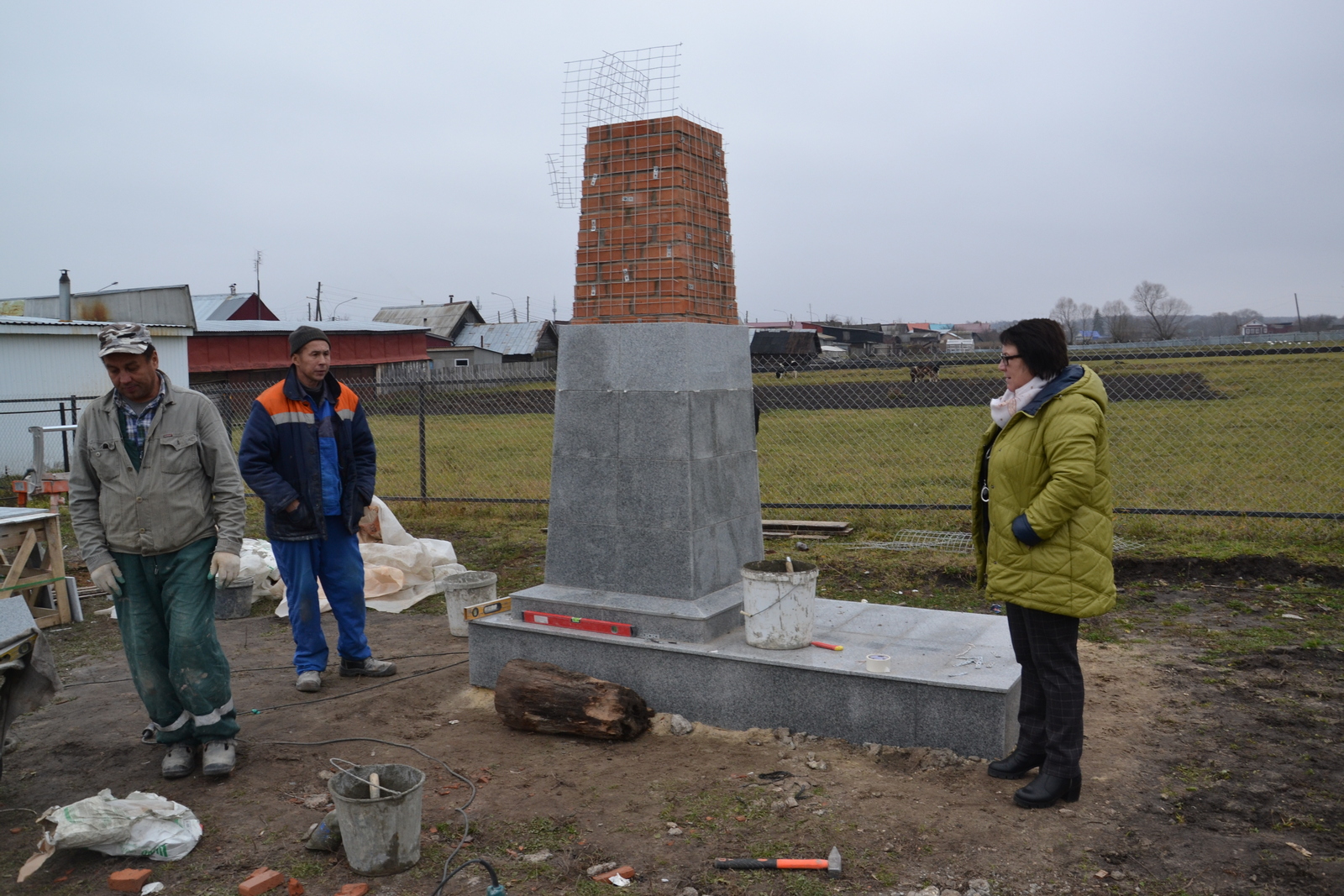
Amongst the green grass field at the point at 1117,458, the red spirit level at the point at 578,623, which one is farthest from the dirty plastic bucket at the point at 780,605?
the green grass field at the point at 1117,458

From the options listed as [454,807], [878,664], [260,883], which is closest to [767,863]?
[878,664]

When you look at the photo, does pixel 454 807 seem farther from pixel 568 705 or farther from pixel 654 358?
pixel 654 358

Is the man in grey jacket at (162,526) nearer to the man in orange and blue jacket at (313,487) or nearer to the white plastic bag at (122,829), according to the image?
the white plastic bag at (122,829)

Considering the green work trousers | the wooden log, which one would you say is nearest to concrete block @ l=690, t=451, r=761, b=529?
the wooden log

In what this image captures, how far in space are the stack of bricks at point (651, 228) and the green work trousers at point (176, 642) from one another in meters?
2.50

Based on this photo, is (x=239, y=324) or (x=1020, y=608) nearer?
(x=1020, y=608)

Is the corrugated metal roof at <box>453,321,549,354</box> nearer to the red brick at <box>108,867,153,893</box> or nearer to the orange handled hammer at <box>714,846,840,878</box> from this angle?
the red brick at <box>108,867,153,893</box>

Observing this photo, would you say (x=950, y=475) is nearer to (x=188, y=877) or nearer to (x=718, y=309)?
(x=718, y=309)

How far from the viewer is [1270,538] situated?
8.03m

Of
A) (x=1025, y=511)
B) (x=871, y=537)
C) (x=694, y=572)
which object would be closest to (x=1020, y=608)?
(x=1025, y=511)

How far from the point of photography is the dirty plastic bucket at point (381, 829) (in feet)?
11.6

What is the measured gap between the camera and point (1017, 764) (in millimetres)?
4094

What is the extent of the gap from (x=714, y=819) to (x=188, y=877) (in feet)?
6.65

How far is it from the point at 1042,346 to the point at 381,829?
3148 mm
